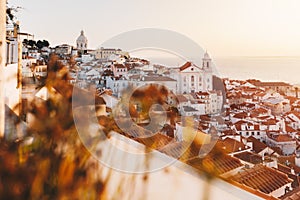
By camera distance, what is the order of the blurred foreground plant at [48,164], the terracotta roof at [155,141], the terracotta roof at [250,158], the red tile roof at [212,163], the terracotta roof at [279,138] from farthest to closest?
1. the terracotta roof at [279,138]
2. the terracotta roof at [250,158]
3. the terracotta roof at [155,141]
4. the red tile roof at [212,163]
5. the blurred foreground plant at [48,164]

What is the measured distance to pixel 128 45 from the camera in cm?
193

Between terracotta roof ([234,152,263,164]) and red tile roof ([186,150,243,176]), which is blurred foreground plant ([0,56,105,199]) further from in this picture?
terracotta roof ([234,152,263,164])

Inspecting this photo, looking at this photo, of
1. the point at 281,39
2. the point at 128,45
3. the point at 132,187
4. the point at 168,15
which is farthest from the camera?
the point at 281,39

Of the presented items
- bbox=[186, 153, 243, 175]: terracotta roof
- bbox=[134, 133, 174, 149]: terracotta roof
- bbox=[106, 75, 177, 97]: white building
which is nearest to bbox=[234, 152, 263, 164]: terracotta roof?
bbox=[106, 75, 177, 97]: white building

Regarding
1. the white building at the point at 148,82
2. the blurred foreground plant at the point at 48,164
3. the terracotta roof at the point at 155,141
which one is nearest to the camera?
the blurred foreground plant at the point at 48,164

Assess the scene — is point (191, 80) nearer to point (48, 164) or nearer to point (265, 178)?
point (265, 178)

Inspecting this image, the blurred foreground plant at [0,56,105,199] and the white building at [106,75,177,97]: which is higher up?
the white building at [106,75,177,97]

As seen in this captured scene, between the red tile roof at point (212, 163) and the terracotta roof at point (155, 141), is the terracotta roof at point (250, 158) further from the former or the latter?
the red tile roof at point (212, 163)

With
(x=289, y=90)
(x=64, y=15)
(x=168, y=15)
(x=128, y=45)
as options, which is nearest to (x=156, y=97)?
(x=128, y=45)

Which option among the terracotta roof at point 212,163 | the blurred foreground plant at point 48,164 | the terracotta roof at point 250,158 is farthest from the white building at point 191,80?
the blurred foreground plant at point 48,164

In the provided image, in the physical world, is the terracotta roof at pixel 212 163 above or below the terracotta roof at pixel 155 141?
below

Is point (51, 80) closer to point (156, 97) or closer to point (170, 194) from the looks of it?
point (156, 97)

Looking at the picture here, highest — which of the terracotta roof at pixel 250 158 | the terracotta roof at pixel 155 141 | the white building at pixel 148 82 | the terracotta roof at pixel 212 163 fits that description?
the white building at pixel 148 82

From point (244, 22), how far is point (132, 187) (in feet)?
16.0
